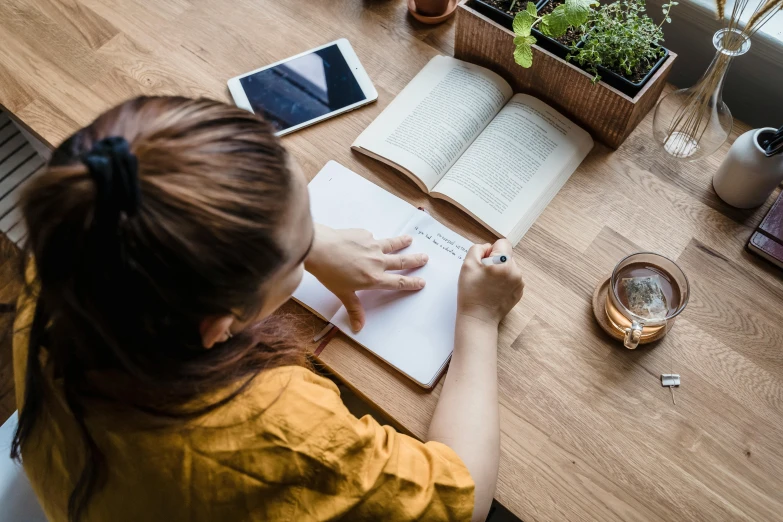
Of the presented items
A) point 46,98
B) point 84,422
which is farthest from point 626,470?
point 46,98

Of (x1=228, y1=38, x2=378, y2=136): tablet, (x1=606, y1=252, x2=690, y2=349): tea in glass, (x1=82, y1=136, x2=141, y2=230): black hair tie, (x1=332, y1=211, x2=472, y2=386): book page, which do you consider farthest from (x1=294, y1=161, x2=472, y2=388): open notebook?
(x1=82, y1=136, x2=141, y2=230): black hair tie

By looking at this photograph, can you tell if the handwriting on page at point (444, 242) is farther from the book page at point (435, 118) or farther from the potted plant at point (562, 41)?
the potted plant at point (562, 41)

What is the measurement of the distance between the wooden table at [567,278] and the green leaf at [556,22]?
0.70ft

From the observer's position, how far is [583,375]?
856 millimetres

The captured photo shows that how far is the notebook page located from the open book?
0.16ft

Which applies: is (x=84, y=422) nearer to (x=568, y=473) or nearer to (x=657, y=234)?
(x=568, y=473)

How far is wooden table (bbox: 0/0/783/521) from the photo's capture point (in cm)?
80

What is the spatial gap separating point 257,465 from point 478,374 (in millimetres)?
311

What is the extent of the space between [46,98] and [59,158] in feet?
2.04

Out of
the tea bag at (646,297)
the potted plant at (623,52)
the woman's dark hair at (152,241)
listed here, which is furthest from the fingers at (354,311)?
the potted plant at (623,52)

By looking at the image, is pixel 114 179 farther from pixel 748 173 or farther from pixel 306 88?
pixel 748 173

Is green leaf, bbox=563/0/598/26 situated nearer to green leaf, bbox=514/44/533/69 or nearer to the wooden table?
green leaf, bbox=514/44/533/69

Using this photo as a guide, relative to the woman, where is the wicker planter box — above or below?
above

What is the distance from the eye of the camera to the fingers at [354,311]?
892mm
